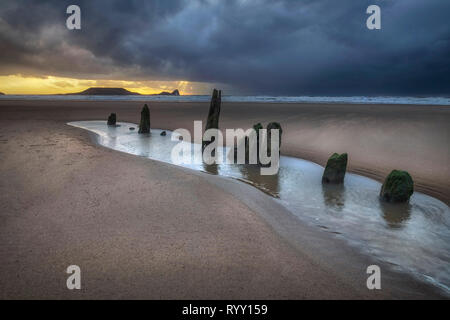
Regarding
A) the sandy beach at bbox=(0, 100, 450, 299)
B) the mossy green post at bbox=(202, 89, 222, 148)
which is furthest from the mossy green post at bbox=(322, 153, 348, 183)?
the mossy green post at bbox=(202, 89, 222, 148)

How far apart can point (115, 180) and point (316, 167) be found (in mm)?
8919

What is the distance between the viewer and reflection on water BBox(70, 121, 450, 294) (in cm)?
456

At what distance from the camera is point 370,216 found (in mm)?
6332

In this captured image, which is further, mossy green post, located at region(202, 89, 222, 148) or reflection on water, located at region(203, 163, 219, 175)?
mossy green post, located at region(202, 89, 222, 148)

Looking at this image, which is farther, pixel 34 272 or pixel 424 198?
pixel 424 198

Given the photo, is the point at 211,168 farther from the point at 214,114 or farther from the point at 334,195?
the point at 334,195

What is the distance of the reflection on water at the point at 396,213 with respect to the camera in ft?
19.5

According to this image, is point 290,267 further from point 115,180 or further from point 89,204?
point 115,180

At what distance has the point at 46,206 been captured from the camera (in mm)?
4438

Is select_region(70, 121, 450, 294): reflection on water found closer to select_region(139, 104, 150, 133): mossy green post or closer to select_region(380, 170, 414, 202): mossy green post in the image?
select_region(380, 170, 414, 202): mossy green post

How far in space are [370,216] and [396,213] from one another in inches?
34.1

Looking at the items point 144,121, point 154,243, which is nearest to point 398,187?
point 154,243

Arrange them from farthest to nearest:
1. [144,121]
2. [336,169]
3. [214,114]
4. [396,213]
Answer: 1. [144,121]
2. [214,114]
3. [336,169]
4. [396,213]

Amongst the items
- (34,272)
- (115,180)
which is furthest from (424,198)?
(34,272)
